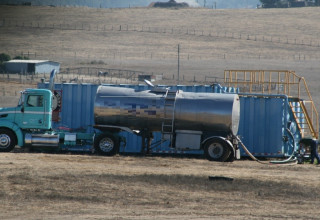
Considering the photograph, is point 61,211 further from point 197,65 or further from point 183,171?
point 197,65

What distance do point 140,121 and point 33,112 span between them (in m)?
4.74

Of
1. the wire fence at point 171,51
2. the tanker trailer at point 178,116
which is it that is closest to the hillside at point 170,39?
the wire fence at point 171,51

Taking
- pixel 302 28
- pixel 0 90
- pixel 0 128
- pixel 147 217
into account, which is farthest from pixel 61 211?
pixel 302 28

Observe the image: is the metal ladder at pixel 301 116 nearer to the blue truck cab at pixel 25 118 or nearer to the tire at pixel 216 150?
the tire at pixel 216 150

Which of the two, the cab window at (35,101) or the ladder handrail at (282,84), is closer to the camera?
the cab window at (35,101)

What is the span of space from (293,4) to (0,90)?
14346 cm

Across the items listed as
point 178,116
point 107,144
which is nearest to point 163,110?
point 178,116

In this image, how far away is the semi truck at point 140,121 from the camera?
26.5 m

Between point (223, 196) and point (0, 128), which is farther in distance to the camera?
point (0, 128)

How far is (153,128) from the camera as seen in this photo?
27141mm

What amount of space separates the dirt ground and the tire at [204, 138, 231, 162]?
9.14 ft

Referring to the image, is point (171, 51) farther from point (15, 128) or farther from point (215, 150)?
point (215, 150)

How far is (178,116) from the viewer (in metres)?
26.6

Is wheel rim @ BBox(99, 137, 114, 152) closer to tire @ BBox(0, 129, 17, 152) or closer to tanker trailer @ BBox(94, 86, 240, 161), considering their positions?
tanker trailer @ BBox(94, 86, 240, 161)
